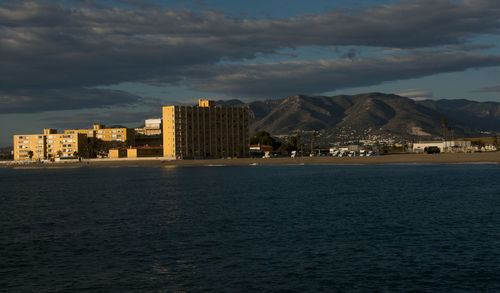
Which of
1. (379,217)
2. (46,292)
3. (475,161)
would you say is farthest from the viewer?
(475,161)

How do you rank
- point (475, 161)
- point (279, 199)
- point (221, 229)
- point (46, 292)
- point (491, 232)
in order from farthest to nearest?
point (475, 161) < point (279, 199) < point (221, 229) < point (491, 232) < point (46, 292)

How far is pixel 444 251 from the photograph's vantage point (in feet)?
103

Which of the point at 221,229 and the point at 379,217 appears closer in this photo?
the point at 221,229

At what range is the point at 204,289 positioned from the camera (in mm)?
24656

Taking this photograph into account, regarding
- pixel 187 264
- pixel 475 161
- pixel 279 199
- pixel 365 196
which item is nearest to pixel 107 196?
pixel 279 199

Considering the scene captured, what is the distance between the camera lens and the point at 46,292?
2455 cm

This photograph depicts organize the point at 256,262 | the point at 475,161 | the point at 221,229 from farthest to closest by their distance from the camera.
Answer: the point at 475,161 → the point at 221,229 → the point at 256,262

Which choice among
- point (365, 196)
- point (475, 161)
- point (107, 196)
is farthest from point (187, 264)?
point (475, 161)

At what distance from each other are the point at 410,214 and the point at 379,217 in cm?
357

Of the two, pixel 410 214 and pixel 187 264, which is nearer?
pixel 187 264

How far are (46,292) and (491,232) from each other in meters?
29.5

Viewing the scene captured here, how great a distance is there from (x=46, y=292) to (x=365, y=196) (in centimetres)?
4857

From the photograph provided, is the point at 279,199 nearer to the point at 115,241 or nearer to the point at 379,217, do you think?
the point at 379,217

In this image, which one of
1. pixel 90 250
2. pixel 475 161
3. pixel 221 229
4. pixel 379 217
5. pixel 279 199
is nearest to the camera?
pixel 90 250
